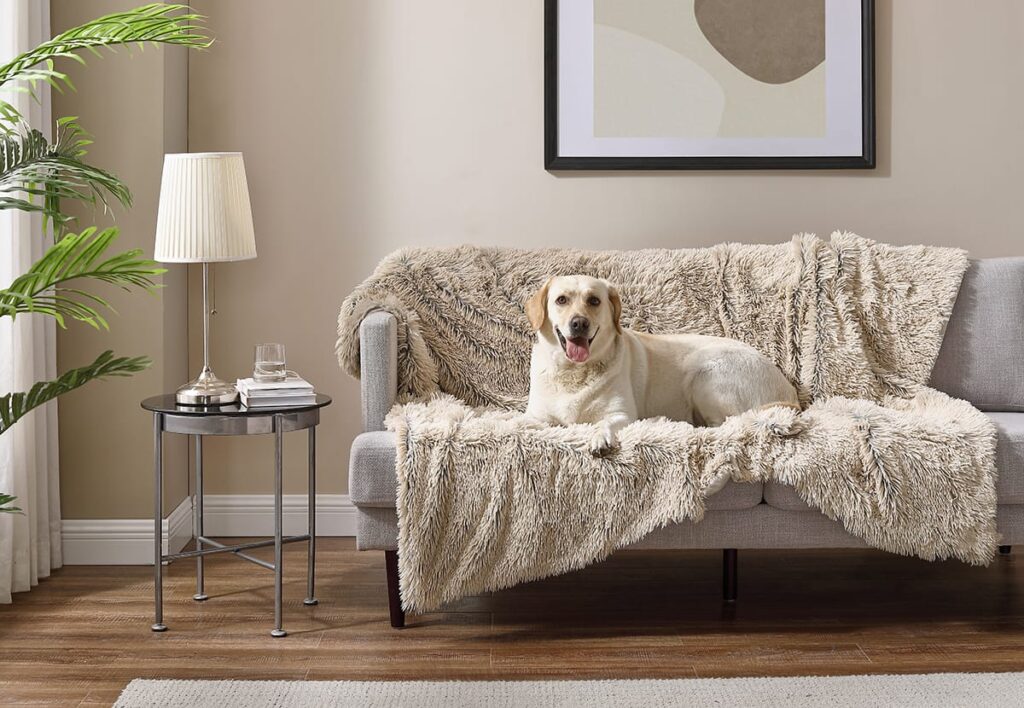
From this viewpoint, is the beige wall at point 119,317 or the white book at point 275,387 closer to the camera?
the white book at point 275,387

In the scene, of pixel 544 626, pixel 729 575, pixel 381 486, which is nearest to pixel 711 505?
pixel 729 575

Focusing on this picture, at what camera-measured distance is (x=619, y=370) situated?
2.90 meters

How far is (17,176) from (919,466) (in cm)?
214

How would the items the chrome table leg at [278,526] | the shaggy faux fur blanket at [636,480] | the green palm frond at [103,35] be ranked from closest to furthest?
the green palm frond at [103,35] → the shaggy faux fur blanket at [636,480] → the chrome table leg at [278,526]

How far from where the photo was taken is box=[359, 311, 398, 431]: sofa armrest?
287cm

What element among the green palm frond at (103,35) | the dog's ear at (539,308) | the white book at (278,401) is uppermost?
the green palm frond at (103,35)

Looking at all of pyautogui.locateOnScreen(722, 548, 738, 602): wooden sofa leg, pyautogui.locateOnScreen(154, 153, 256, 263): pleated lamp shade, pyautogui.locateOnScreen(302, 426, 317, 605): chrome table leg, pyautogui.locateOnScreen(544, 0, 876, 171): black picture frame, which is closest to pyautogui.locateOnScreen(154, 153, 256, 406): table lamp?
pyautogui.locateOnScreen(154, 153, 256, 263): pleated lamp shade

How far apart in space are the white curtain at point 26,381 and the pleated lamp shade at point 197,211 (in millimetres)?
482

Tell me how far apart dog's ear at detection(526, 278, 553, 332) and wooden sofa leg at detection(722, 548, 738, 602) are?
0.82 meters

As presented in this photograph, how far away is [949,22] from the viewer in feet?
12.0

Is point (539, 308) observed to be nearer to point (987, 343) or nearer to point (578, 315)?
point (578, 315)

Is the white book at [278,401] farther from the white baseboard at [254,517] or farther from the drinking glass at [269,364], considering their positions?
the white baseboard at [254,517]

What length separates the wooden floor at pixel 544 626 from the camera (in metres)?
2.45

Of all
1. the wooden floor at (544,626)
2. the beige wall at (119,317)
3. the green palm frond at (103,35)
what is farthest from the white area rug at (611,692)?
the green palm frond at (103,35)
